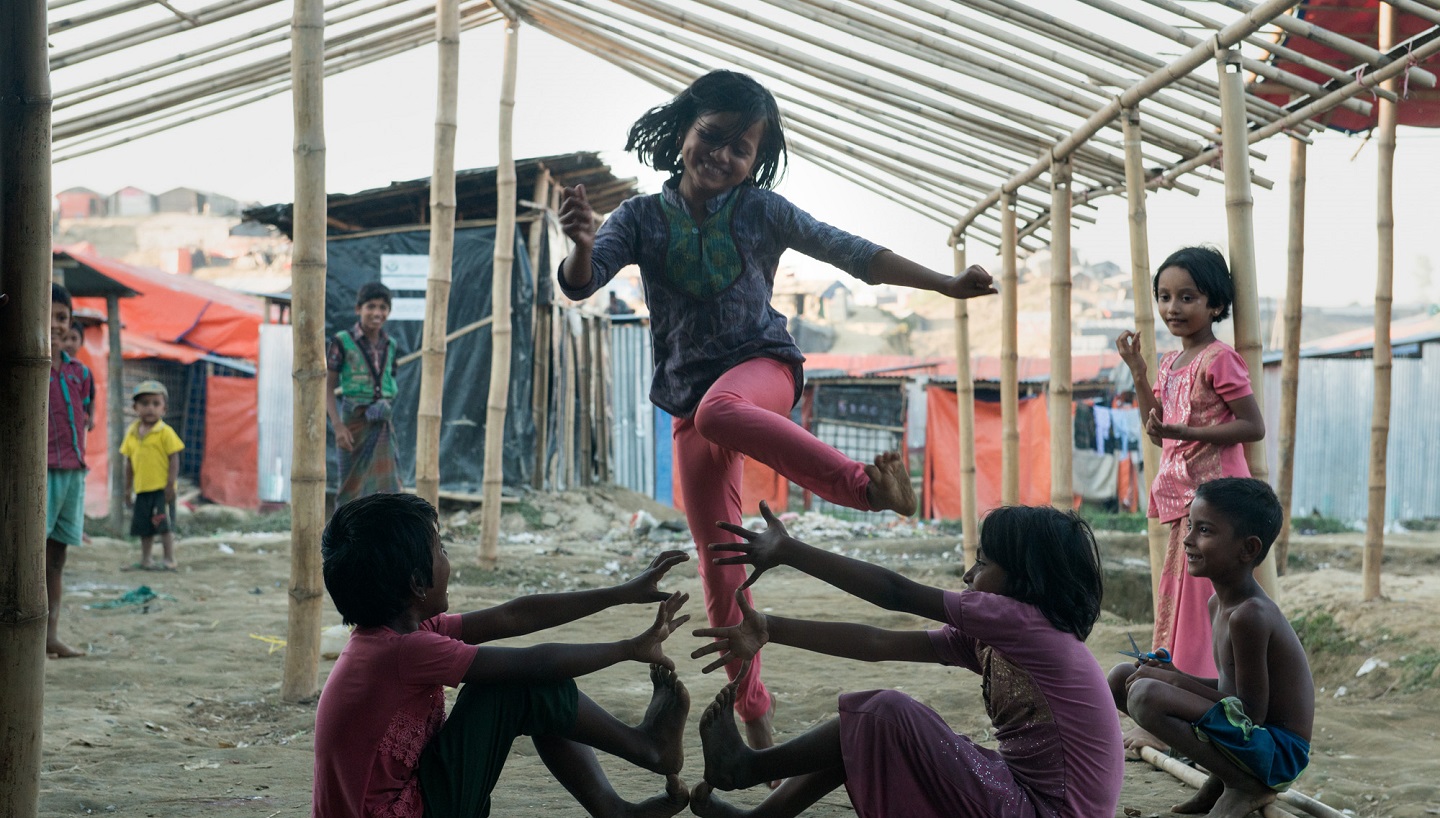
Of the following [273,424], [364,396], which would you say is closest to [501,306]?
[364,396]

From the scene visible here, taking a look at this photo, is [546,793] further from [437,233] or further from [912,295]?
[912,295]

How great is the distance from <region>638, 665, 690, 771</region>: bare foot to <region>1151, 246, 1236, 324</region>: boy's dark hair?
2222mm

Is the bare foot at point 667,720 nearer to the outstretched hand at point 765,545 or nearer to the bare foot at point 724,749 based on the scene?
the bare foot at point 724,749

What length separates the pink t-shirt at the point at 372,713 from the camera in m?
2.28

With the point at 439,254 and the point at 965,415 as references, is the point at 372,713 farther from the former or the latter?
the point at 965,415

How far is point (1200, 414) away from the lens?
11.9 ft

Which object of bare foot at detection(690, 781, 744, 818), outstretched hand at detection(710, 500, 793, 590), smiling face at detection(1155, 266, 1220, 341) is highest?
smiling face at detection(1155, 266, 1220, 341)

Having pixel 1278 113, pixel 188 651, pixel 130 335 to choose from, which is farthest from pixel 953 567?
pixel 130 335

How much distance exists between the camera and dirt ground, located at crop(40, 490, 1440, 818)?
131 inches

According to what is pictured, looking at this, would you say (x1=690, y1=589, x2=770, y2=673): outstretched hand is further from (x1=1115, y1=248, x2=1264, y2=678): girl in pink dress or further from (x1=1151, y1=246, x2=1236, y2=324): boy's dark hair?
(x1=1151, y1=246, x2=1236, y2=324): boy's dark hair

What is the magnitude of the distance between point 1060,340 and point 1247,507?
2546 mm

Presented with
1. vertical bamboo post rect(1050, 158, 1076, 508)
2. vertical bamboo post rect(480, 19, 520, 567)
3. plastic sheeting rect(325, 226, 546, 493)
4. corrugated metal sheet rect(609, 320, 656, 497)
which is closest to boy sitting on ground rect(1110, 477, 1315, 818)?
vertical bamboo post rect(1050, 158, 1076, 508)

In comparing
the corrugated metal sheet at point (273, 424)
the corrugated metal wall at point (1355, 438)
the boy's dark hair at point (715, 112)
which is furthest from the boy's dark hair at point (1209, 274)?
the corrugated metal wall at point (1355, 438)

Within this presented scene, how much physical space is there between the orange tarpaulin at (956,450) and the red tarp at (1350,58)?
34.6 ft
